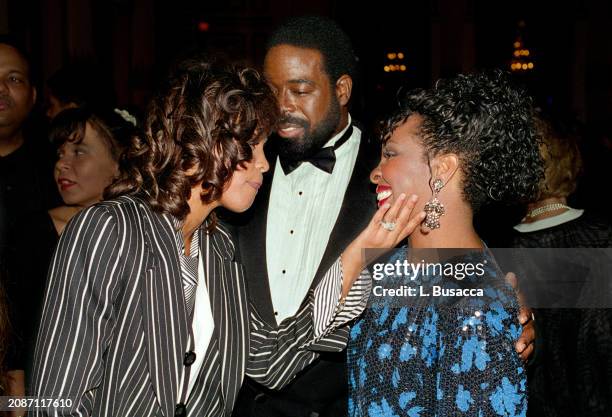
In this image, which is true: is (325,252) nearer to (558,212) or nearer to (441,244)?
(441,244)

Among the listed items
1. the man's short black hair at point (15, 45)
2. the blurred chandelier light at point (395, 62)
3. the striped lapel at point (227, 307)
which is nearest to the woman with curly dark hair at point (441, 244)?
the striped lapel at point (227, 307)

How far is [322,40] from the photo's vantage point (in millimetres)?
2824

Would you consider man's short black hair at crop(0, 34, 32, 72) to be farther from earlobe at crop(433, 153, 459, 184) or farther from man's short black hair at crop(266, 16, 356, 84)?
earlobe at crop(433, 153, 459, 184)

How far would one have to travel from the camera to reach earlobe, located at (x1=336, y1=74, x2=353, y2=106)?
284 centimetres

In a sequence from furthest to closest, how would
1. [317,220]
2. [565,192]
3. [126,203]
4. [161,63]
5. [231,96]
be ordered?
[161,63], [565,192], [317,220], [231,96], [126,203]

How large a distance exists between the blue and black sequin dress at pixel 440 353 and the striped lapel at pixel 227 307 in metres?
0.31

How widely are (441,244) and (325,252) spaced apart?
0.72m

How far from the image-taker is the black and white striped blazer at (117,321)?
62.3 inches

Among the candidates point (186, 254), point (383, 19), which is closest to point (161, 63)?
point (383, 19)

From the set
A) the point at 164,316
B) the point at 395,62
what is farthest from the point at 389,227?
the point at 395,62

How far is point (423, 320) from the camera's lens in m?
1.78

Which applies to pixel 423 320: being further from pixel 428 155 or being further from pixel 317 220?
pixel 317 220

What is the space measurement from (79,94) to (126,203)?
118 inches

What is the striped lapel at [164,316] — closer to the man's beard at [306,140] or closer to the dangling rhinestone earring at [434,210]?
the dangling rhinestone earring at [434,210]
